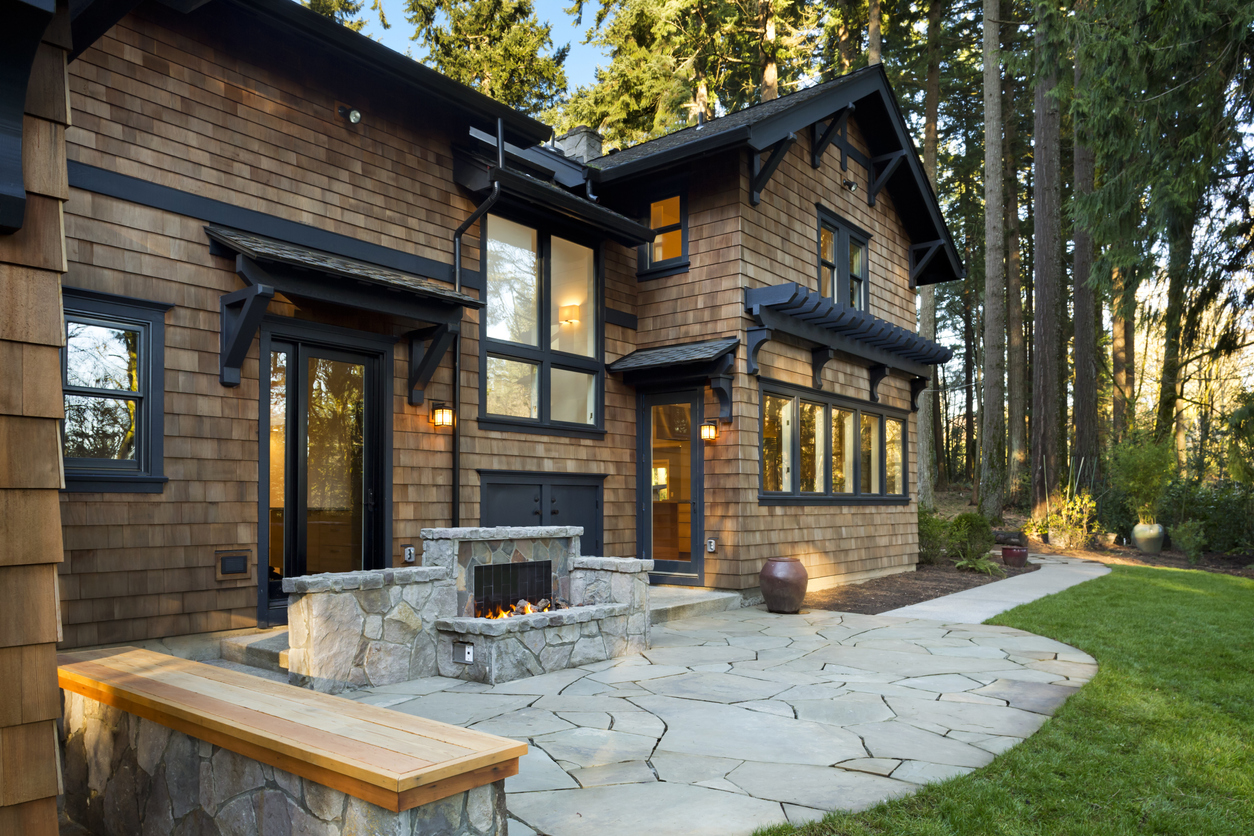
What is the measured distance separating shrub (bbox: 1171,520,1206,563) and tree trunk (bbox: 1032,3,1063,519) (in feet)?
9.21

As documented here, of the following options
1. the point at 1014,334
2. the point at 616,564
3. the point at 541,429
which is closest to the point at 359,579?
the point at 616,564

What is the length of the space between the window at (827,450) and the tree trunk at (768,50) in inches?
331

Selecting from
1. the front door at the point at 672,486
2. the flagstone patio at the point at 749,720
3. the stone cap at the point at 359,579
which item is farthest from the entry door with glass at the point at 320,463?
the front door at the point at 672,486

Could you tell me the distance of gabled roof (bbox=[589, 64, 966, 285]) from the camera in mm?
9070

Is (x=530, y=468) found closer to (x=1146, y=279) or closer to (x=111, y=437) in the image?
(x=111, y=437)

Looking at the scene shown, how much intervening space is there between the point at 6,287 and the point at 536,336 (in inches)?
262

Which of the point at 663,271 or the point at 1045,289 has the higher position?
the point at 1045,289

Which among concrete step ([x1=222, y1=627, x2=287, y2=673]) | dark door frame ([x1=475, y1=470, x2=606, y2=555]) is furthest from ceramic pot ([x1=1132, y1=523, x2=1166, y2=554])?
concrete step ([x1=222, y1=627, x2=287, y2=673])

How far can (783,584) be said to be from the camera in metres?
8.31

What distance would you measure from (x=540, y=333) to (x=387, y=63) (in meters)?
3.08

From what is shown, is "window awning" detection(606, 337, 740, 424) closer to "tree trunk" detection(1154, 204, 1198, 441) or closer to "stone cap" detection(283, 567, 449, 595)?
"stone cap" detection(283, 567, 449, 595)

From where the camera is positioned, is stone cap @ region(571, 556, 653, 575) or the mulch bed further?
the mulch bed

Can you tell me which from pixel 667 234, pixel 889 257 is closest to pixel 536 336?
pixel 667 234

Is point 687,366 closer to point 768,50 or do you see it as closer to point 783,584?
point 783,584
